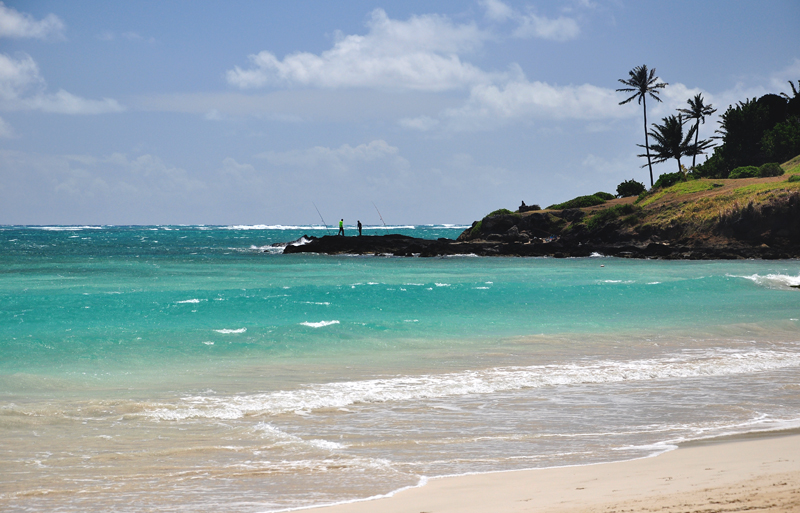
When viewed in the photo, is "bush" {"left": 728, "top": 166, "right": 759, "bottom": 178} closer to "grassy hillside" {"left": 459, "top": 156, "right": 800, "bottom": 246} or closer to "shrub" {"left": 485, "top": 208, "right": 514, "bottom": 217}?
"grassy hillside" {"left": 459, "top": 156, "right": 800, "bottom": 246}

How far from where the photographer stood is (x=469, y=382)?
10.9 meters

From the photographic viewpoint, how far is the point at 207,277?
3397cm

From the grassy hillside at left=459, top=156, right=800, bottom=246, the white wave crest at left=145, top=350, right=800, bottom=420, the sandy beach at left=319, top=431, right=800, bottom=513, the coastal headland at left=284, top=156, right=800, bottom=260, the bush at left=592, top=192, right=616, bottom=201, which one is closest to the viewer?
the sandy beach at left=319, top=431, right=800, bottom=513

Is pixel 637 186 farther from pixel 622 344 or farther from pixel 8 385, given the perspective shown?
pixel 8 385

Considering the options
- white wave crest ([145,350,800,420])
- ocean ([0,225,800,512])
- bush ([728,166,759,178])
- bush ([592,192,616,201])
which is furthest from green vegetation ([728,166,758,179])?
white wave crest ([145,350,800,420])

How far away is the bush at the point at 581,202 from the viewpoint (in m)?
61.0

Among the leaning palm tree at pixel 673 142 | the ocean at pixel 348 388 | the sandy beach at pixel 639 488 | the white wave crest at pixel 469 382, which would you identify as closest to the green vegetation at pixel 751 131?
the leaning palm tree at pixel 673 142

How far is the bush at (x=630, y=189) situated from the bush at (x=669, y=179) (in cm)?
222

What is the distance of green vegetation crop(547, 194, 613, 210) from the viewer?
61.0m

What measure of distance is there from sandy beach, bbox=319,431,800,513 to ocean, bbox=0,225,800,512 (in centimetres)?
41

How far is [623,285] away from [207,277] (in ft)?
68.1

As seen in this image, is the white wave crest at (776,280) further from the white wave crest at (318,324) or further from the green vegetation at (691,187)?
the green vegetation at (691,187)

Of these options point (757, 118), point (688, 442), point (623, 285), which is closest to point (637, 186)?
point (757, 118)

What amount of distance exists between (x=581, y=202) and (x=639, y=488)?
58604 mm
